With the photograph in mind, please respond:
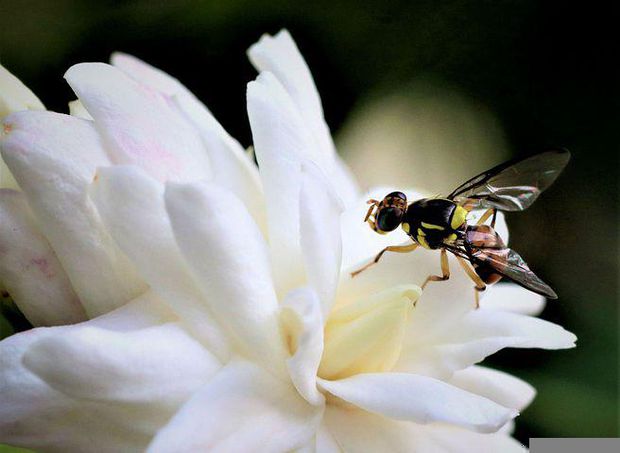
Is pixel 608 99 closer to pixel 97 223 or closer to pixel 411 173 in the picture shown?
pixel 411 173

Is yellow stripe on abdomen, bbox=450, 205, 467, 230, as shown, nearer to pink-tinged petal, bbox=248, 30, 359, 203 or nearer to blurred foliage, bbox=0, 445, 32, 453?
pink-tinged petal, bbox=248, 30, 359, 203

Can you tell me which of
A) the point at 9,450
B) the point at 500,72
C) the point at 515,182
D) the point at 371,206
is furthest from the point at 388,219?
the point at 500,72

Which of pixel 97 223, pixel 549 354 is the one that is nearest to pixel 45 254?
pixel 97 223

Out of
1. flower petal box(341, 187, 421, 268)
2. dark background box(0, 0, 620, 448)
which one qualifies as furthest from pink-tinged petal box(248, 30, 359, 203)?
dark background box(0, 0, 620, 448)

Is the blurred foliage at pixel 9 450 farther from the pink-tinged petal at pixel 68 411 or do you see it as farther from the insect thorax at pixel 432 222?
the insect thorax at pixel 432 222

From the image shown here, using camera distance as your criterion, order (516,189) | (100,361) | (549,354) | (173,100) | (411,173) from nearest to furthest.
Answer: (100,361) → (173,100) → (516,189) → (549,354) → (411,173)

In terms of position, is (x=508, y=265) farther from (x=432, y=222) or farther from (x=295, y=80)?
(x=295, y=80)
